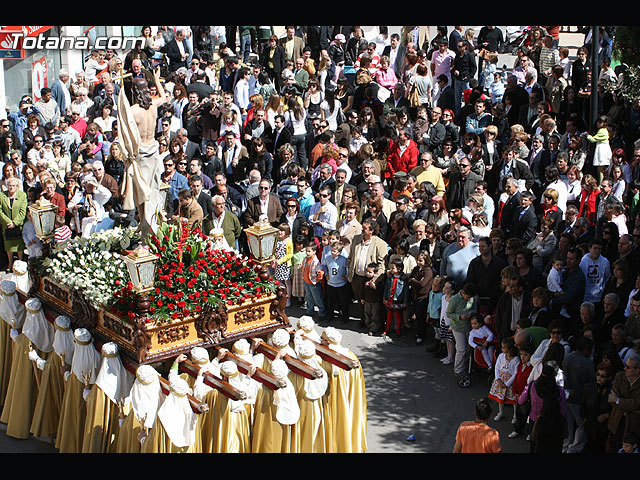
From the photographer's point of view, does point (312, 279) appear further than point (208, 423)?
Yes

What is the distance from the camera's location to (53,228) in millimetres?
12180

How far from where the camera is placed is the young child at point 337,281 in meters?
14.8

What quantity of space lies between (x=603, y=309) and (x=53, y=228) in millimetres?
6698

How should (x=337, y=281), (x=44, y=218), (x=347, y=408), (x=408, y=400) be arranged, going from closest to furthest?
(x=347, y=408)
(x=44, y=218)
(x=408, y=400)
(x=337, y=281)

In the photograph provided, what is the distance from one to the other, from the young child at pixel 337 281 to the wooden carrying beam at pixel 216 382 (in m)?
4.55

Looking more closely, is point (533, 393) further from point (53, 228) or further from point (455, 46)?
point (455, 46)

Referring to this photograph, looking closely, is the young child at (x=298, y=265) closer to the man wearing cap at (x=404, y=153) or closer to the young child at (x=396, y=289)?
the young child at (x=396, y=289)

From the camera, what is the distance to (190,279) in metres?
10.7

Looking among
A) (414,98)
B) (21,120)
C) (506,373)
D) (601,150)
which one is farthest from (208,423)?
(414,98)

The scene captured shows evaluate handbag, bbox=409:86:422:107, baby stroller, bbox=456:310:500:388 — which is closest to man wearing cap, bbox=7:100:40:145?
handbag, bbox=409:86:422:107

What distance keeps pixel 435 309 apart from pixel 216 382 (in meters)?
4.40

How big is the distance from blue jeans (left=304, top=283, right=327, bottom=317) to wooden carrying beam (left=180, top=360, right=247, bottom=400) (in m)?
4.63

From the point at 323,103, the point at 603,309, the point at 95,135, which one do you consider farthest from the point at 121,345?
the point at 323,103

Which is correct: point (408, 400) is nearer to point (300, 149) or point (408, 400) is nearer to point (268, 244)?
point (268, 244)
